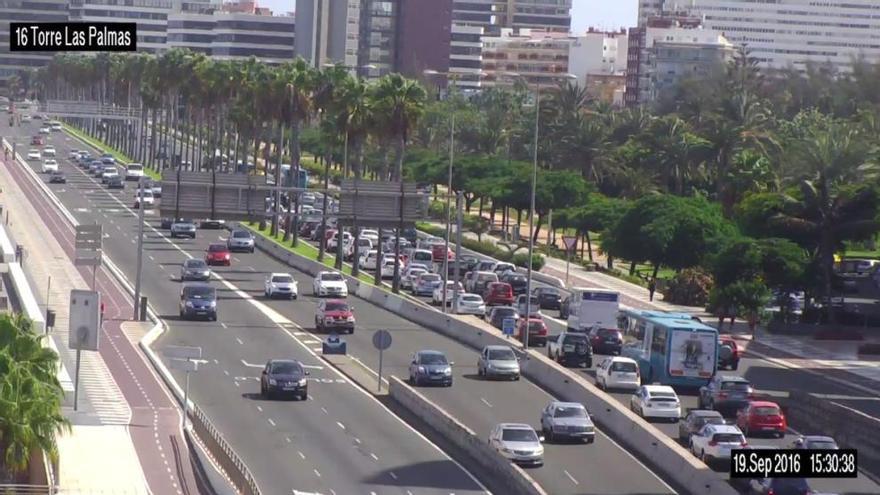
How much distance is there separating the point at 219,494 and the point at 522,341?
34.7m

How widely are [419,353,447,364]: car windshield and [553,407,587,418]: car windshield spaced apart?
10688 millimetres

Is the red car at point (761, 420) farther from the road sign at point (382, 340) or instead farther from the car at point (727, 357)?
the car at point (727, 357)

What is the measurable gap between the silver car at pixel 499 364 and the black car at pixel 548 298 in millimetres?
26003

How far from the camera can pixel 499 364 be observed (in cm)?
6906

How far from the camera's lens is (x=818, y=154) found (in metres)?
101

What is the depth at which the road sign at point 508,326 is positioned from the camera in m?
77.1

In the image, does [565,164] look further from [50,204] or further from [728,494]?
[728,494]

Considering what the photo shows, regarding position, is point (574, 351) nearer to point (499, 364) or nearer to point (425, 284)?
point (499, 364)

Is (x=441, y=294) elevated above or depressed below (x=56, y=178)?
above

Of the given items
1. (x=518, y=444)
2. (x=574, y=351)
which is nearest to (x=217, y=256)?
(x=574, y=351)

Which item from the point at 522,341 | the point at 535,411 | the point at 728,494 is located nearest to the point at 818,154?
the point at 522,341

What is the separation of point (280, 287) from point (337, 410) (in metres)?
33.0

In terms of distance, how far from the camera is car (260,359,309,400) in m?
62.3

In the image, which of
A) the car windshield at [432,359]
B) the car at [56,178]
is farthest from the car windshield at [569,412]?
the car at [56,178]
